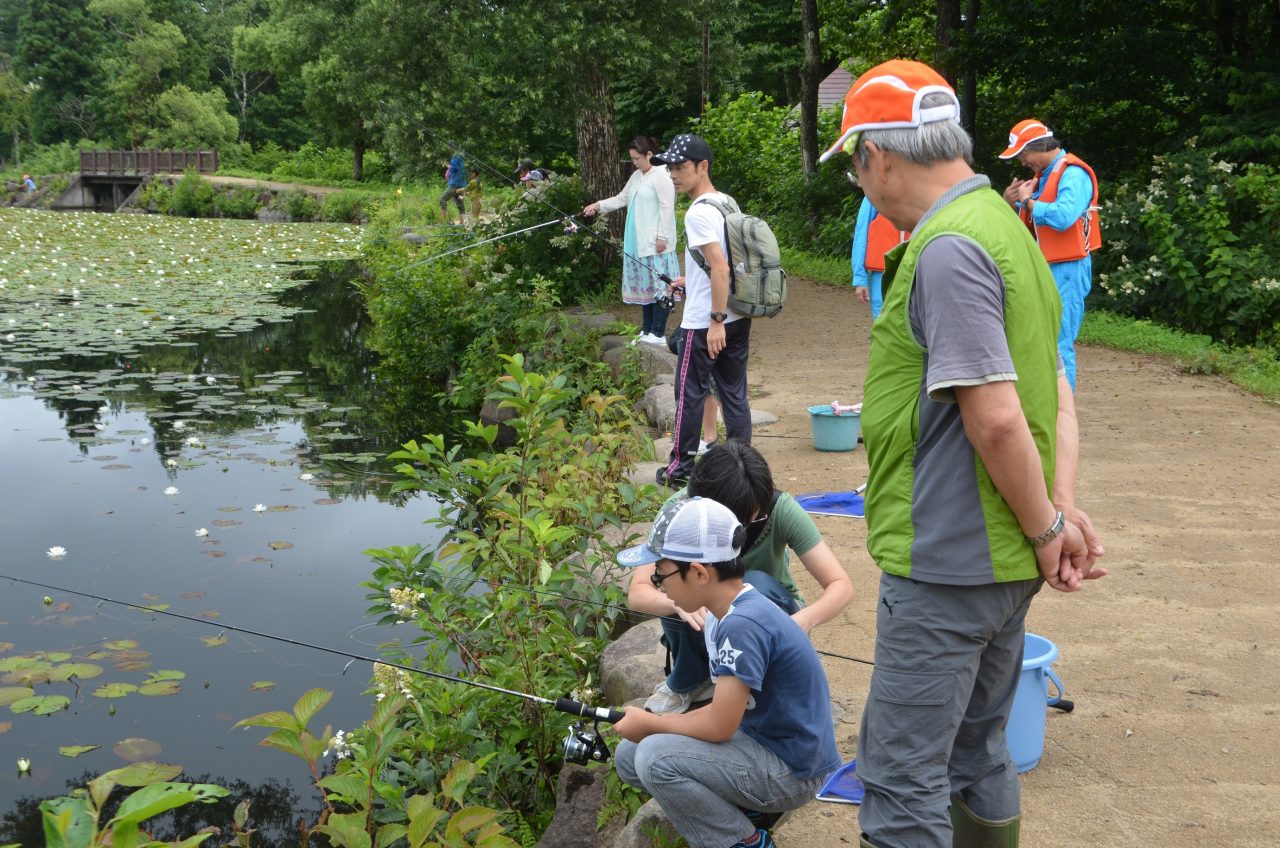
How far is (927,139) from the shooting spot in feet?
6.68

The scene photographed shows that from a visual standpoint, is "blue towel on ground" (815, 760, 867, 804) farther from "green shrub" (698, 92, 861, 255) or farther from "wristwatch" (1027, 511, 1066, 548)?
"green shrub" (698, 92, 861, 255)

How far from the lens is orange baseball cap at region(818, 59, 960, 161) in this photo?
79.6 inches

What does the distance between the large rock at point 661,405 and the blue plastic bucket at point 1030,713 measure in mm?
4171

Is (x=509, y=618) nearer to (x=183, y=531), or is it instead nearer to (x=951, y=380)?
(x=951, y=380)

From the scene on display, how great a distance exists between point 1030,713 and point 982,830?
80 cm

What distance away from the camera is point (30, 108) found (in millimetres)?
52875

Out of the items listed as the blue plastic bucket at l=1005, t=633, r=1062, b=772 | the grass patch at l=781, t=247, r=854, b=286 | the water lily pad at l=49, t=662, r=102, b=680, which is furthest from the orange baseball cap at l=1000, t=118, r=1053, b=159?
the grass patch at l=781, t=247, r=854, b=286

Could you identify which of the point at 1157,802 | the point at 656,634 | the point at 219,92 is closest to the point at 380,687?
the point at 656,634

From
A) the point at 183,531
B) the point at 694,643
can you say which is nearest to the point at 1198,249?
the point at 183,531

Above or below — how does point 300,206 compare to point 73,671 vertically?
above

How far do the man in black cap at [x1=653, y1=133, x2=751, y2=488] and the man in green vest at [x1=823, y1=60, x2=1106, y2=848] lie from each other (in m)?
3.15

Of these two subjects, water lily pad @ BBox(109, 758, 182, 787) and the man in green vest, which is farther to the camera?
water lily pad @ BBox(109, 758, 182, 787)

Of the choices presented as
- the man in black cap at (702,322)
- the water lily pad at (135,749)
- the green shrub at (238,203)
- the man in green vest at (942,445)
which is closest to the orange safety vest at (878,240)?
the man in black cap at (702,322)

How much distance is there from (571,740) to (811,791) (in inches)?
25.0
